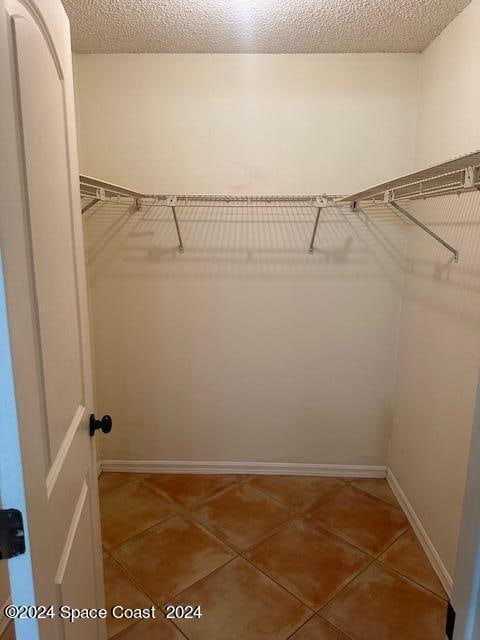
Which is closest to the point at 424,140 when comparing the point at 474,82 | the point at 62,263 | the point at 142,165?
the point at 474,82

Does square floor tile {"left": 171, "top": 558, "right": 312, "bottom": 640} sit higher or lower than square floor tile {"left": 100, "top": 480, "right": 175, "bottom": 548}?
lower

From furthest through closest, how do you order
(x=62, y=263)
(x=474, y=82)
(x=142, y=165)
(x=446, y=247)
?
1. (x=142, y=165)
2. (x=446, y=247)
3. (x=474, y=82)
4. (x=62, y=263)

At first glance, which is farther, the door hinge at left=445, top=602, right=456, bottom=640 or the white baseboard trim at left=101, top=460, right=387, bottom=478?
the white baseboard trim at left=101, top=460, right=387, bottom=478

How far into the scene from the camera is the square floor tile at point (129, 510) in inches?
81.7

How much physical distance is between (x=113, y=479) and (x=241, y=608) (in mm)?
1183

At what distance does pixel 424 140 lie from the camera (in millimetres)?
2053

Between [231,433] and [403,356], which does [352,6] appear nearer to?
[403,356]

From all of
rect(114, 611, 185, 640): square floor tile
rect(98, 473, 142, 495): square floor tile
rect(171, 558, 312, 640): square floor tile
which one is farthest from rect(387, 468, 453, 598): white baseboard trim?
rect(98, 473, 142, 495): square floor tile

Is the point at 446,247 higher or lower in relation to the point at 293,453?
higher

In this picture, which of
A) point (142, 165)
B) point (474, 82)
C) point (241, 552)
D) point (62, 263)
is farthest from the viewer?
point (142, 165)

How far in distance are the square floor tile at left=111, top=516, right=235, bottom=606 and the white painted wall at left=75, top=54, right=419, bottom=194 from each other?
1.83 metres

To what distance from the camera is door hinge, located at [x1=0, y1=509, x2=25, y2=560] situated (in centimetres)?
64

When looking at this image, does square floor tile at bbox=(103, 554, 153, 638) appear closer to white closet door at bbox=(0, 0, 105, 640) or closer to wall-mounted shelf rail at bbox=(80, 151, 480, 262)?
white closet door at bbox=(0, 0, 105, 640)

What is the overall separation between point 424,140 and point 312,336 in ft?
3.89
